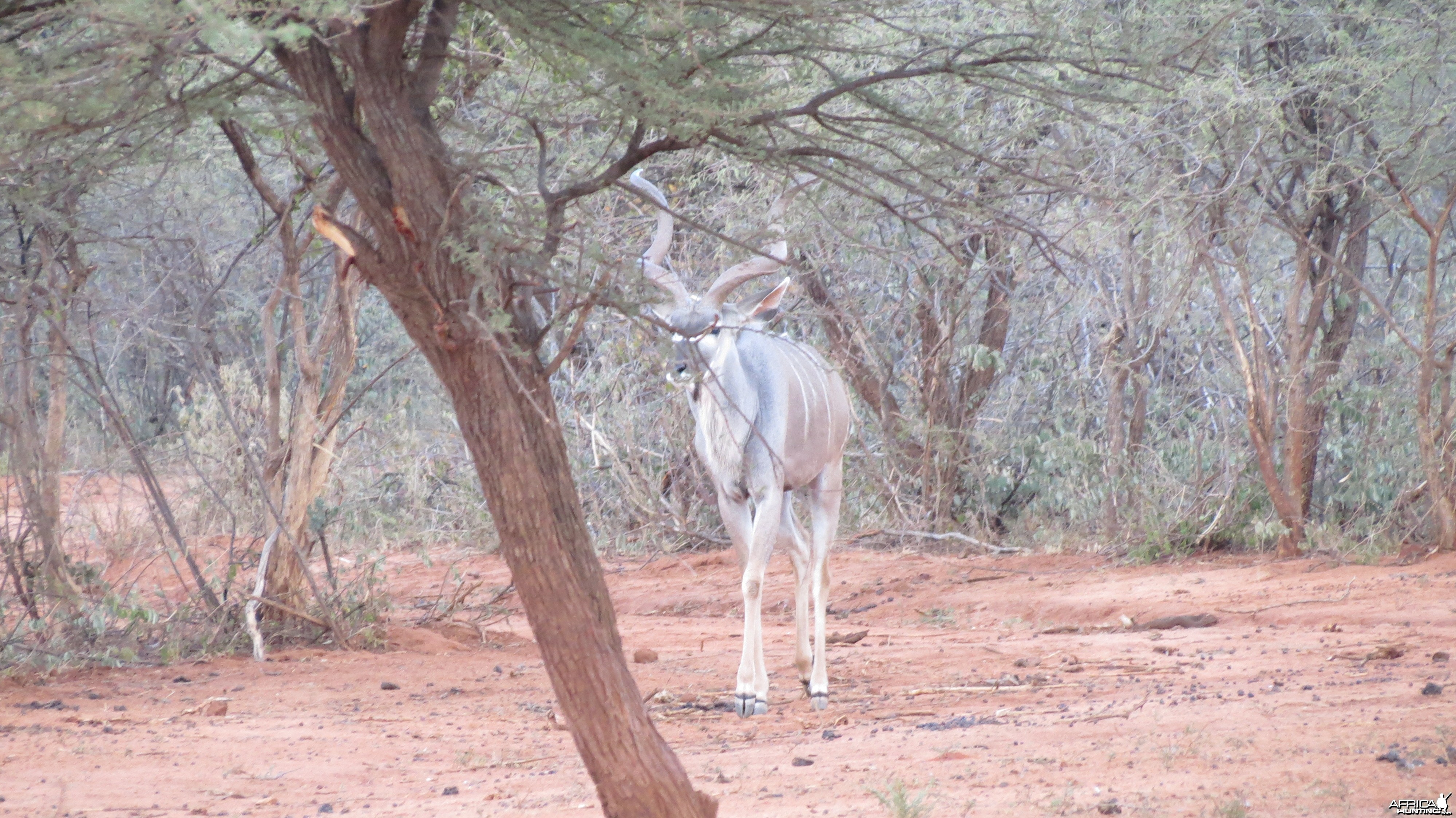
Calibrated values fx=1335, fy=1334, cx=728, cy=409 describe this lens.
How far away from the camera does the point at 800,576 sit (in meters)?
7.17

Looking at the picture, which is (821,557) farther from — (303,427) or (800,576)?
(303,427)

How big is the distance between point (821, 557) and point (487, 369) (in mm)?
3992

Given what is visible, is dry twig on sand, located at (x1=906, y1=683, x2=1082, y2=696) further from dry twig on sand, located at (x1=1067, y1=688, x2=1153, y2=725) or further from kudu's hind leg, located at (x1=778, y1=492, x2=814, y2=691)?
dry twig on sand, located at (x1=1067, y1=688, x2=1153, y2=725)

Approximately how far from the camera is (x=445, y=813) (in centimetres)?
444

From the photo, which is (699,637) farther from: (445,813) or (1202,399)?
(1202,399)

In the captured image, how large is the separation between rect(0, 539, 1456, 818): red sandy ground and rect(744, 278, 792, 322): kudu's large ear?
78.3 inches

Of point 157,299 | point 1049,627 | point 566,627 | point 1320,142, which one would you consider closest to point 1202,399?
point 1320,142

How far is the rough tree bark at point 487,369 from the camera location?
3316 mm

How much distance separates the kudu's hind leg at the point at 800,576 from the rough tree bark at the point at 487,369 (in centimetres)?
339

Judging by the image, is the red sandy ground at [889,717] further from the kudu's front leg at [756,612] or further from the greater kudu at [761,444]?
the greater kudu at [761,444]

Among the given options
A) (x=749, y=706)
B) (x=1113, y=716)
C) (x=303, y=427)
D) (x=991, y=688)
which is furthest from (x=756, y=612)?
(x=303, y=427)

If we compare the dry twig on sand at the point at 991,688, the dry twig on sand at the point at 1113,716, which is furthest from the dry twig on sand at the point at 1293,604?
the dry twig on sand at the point at 1113,716

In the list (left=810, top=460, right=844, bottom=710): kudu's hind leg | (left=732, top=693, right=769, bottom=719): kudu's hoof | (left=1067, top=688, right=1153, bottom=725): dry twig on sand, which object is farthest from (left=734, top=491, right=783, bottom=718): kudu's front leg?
(left=1067, top=688, right=1153, bottom=725): dry twig on sand

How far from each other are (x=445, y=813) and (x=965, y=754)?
190cm
